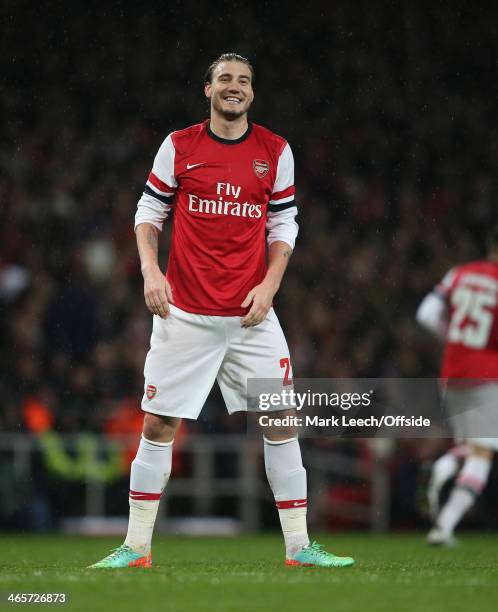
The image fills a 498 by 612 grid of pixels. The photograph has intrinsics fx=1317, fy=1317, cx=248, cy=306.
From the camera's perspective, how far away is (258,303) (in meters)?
5.76

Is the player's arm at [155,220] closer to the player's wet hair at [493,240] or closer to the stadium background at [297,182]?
the player's wet hair at [493,240]

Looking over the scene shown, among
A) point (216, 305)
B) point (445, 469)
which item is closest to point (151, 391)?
point (216, 305)

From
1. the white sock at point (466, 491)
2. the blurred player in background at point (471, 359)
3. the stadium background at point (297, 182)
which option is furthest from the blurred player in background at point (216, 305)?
the stadium background at point (297, 182)

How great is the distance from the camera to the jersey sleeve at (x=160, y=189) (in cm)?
592

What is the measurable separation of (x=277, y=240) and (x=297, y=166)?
1051 centimetres

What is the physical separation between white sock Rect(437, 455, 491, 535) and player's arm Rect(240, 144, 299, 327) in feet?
10.2

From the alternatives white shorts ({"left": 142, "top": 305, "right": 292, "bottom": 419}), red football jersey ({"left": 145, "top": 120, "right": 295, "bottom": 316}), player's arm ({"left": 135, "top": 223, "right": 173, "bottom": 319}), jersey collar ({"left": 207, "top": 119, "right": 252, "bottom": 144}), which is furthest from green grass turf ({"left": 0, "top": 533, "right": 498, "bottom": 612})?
jersey collar ({"left": 207, "top": 119, "right": 252, "bottom": 144})

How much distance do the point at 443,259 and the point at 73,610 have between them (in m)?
11.3

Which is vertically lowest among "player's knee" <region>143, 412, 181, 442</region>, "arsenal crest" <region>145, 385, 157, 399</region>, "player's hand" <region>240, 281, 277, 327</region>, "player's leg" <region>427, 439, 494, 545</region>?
"player's leg" <region>427, 439, 494, 545</region>

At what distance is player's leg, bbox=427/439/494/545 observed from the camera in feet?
28.0

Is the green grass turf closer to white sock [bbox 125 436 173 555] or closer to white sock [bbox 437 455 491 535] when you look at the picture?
white sock [bbox 125 436 173 555]

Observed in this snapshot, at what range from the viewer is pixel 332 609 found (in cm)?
424

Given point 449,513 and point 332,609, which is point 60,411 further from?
point 332,609

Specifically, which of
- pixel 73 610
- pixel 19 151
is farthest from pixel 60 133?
pixel 73 610
